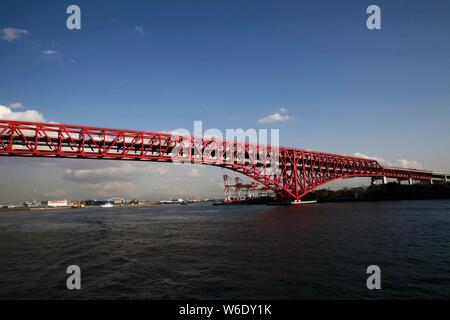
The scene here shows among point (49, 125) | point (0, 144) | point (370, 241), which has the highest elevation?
point (49, 125)

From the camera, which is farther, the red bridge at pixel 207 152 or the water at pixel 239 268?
the red bridge at pixel 207 152

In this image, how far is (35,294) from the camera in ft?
33.9

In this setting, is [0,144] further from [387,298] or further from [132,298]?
[387,298]

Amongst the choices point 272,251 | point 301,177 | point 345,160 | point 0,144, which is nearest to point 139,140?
point 0,144

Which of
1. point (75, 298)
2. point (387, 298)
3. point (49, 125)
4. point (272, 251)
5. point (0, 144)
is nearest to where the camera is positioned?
point (387, 298)

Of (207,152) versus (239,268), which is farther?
(207,152)

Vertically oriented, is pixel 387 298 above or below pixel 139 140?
below

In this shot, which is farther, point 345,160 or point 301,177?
point 345,160

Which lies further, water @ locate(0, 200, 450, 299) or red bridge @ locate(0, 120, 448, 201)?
red bridge @ locate(0, 120, 448, 201)

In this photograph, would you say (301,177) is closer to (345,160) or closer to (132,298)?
(345,160)

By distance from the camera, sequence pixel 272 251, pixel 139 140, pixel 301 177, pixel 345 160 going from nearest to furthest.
A: pixel 272 251 → pixel 139 140 → pixel 301 177 → pixel 345 160
